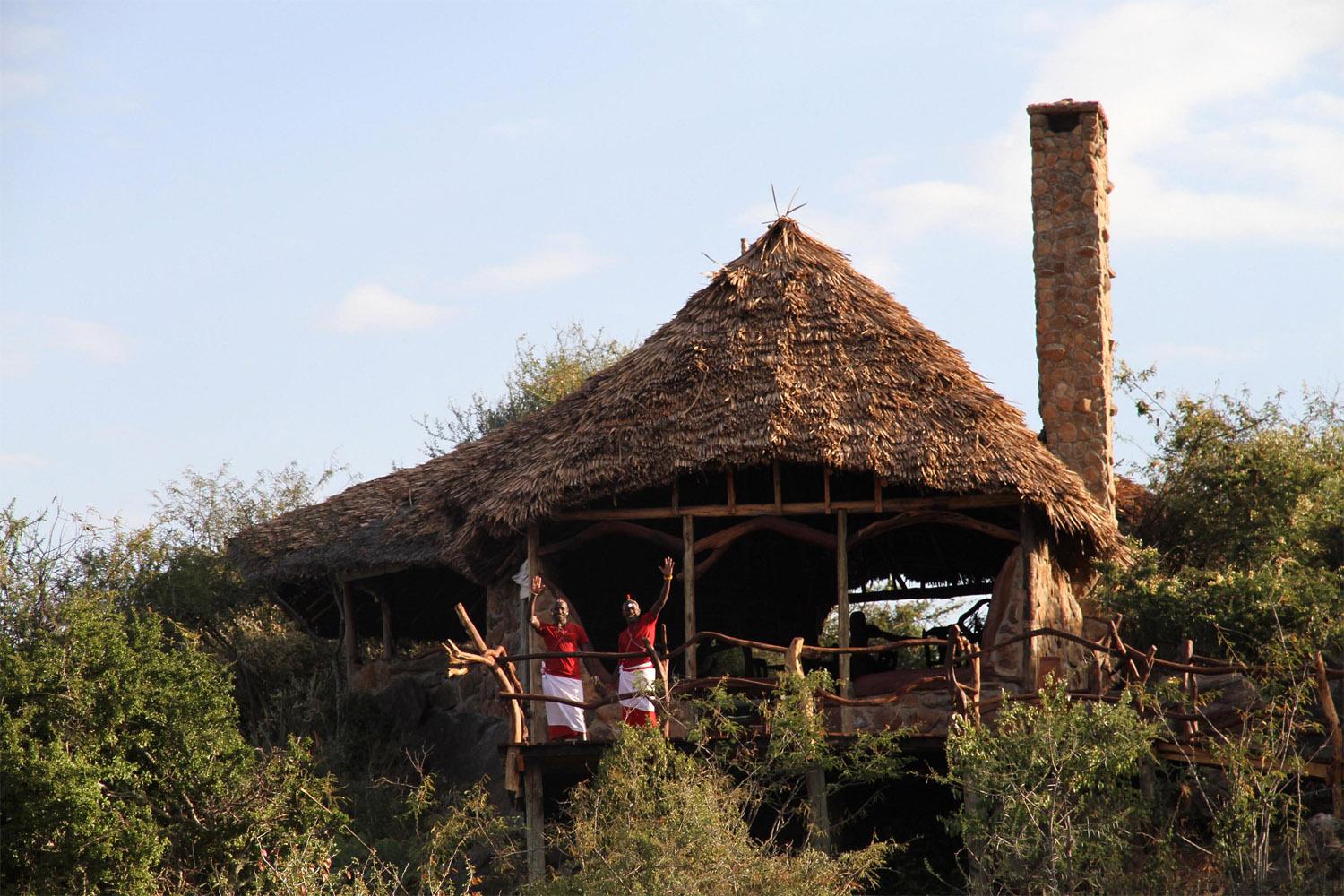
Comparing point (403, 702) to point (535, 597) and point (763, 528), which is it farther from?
point (763, 528)

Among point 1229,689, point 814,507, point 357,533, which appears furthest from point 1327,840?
point 357,533

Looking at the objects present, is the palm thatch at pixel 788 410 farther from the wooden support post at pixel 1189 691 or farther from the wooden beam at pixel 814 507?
the wooden support post at pixel 1189 691

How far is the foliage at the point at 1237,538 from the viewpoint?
44.2 feet

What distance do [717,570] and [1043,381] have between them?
392 cm

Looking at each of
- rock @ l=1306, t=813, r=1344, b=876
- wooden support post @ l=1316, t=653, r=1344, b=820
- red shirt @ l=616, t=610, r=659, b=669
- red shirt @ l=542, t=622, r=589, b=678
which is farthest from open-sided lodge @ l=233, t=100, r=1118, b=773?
rock @ l=1306, t=813, r=1344, b=876

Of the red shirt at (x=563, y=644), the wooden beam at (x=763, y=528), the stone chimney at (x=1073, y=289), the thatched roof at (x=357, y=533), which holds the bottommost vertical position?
the red shirt at (x=563, y=644)

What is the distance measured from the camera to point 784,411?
12562mm

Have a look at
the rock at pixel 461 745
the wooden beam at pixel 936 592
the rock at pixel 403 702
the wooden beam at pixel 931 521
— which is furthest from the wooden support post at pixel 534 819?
the wooden beam at pixel 936 592

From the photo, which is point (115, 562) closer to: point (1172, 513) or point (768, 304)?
point (768, 304)

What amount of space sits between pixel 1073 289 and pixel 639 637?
575cm

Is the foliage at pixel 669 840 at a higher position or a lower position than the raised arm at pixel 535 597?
lower

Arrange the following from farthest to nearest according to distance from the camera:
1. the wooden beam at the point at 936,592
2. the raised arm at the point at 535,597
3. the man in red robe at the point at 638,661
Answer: the wooden beam at the point at 936,592
the raised arm at the point at 535,597
the man in red robe at the point at 638,661

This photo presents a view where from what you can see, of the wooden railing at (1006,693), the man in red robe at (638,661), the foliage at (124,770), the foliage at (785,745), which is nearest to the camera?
the wooden railing at (1006,693)

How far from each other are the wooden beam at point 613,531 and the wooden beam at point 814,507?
67mm
